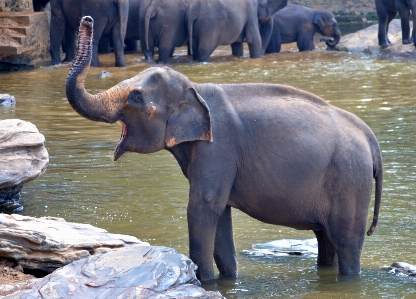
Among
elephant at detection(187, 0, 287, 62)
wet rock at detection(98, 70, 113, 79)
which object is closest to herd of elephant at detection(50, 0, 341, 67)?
elephant at detection(187, 0, 287, 62)

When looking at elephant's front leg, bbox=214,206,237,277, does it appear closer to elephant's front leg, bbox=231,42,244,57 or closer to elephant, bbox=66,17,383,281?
elephant, bbox=66,17,383,281

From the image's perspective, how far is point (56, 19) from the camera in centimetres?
1673

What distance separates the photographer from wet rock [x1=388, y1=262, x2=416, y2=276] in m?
4.96

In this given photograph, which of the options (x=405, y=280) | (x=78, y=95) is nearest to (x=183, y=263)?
(x=78, y=95)

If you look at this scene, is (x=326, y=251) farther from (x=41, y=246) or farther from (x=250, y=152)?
(x=41, y=246)

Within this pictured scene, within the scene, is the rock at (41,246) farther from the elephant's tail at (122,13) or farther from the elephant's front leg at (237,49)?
the elephant's front leg at (237,49)

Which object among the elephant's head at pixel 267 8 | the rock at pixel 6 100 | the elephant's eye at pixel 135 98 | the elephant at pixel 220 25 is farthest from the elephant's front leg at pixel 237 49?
the elephant's eye at pixel 135 98

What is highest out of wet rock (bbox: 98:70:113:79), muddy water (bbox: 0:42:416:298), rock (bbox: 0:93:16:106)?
rock (bbox: 0:93:16:106)

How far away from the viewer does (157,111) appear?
4.58 m

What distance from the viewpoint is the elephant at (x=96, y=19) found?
16297 millimetres

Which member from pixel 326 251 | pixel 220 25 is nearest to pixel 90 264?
pixel 326 251

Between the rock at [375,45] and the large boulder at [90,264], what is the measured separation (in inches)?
523

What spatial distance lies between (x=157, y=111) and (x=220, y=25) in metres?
12.9

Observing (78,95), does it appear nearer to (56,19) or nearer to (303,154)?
(303,154)
